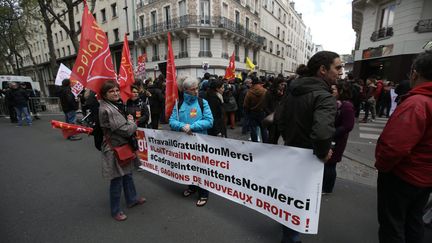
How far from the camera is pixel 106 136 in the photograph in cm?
259

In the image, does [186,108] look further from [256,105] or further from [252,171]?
[256,105]

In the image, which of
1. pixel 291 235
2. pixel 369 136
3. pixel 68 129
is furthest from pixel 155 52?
pixel 291 235

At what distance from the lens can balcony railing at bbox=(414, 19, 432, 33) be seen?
10.8 m

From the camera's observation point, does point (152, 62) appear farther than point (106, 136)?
Yes

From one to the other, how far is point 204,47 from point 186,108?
2105 centimetres

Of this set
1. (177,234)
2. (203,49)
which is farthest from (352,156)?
(203,49)

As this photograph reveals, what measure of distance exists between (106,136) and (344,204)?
132 inches

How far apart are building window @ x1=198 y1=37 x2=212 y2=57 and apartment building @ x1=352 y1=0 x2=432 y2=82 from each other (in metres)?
13.0

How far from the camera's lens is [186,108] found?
289cm

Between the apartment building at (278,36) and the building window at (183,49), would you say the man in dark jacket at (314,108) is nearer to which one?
the building window at (183,49)

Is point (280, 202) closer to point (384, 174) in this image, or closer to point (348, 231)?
point (384, 174)

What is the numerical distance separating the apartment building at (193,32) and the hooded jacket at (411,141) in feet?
63.0

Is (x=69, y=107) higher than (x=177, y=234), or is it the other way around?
(x=69, y=107)

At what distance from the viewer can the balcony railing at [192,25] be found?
21281mm
